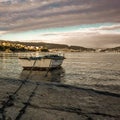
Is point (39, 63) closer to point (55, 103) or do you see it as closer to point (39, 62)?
point (39, 62)

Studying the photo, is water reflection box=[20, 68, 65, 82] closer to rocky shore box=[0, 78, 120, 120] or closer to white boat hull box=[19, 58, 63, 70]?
white boat hull box=[19, 58, 63, 70]

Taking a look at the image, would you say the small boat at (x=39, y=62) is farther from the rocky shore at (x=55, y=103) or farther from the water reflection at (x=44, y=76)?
the rocky shore at (x=55, y=103)

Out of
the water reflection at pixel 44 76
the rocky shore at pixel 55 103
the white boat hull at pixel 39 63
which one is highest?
the rocky shore at pixel 55 103

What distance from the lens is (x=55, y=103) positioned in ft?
45.0

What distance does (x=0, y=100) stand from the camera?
13609 millimetres

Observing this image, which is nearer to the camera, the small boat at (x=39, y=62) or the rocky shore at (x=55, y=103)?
the rocky shore at (x=55, y=103)

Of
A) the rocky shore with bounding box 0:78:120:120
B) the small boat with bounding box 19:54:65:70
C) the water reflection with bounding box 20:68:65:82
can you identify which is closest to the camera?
the rocky shore with bounding box 0:78:120:120

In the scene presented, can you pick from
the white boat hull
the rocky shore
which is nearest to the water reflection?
the white boat hull

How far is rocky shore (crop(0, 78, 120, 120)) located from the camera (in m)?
11.5

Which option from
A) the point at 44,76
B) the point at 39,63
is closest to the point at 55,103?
the point at 44,76

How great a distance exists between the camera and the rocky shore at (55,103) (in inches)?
452

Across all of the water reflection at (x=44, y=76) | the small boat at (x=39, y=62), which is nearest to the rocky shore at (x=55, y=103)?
the water reflection at (x=44, y=76)

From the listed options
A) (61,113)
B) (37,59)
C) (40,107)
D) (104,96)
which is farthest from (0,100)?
(37,59)

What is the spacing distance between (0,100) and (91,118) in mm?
5061
